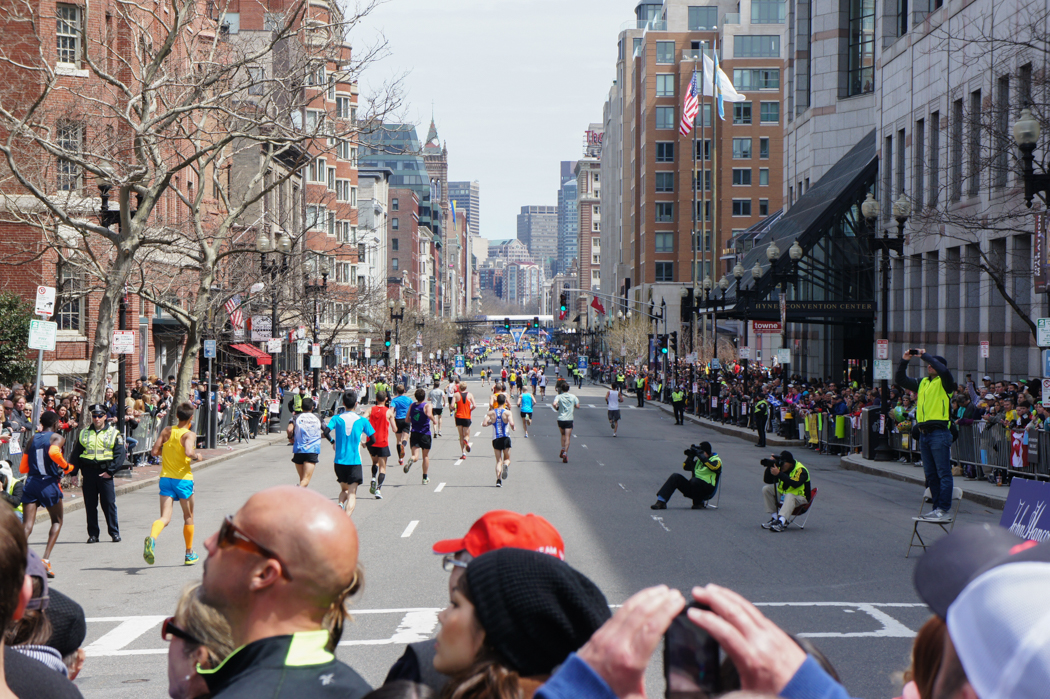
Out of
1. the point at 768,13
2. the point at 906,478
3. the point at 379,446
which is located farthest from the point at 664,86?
the point at 379,446

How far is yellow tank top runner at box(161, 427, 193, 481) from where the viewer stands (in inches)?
510

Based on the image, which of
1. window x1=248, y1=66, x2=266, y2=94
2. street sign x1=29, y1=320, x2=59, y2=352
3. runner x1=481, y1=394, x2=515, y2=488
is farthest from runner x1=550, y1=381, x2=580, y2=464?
street sign x1=29, y1=320, x2=59, y2=352

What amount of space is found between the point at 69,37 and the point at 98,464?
21.6m

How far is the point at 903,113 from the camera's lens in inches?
1558

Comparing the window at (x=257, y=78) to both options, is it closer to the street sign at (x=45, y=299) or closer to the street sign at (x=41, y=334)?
the street sign at (x=45, y=299)

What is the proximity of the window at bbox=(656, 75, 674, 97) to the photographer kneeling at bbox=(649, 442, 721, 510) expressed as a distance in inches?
3910

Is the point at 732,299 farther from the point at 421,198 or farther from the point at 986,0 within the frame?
the point at 421,198

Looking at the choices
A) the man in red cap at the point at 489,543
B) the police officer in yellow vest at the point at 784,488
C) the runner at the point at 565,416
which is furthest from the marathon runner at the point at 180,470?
the runner at the point at 565,416

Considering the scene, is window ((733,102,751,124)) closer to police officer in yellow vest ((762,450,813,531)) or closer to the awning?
the awning

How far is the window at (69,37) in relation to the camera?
30795 mm

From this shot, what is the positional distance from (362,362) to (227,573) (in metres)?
82.4

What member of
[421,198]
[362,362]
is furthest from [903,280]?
[421,198]

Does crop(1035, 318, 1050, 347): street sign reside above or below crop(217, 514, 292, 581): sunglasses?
above

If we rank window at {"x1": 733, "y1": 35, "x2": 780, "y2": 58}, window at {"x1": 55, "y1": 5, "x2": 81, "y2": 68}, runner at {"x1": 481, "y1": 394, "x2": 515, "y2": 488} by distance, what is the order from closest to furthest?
runner at {"x1": 481, "y1": 394, "x2": 515, "y2": 488}, window at {"x1": 55, "y1": 5, "x2": 81, "y2": 68}, window at {"x1": 733, "y1": 35, "x2": 780, "y2": 58}
